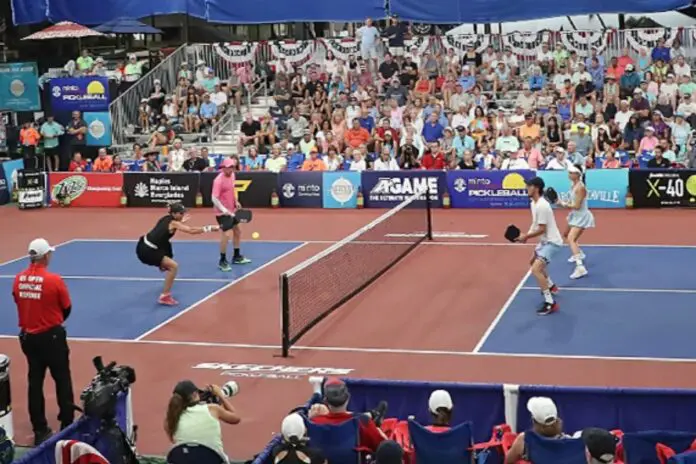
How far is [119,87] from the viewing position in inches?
1374

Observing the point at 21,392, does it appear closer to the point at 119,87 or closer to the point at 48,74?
the point at 119,87

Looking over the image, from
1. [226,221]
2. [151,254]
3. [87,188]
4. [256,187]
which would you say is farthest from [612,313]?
[87,188]

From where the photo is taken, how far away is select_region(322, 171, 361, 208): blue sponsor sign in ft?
86.9

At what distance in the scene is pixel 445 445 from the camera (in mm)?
8797

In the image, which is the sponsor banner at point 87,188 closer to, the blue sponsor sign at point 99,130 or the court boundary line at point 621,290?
the blue sponsor sign at point 99,130

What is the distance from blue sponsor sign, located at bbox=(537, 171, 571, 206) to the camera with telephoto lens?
638 inches

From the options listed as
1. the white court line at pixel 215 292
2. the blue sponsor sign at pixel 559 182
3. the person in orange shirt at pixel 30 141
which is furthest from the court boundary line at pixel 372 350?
the person in orange shirt at pixel 30 141

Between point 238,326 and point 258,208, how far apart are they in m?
11.2

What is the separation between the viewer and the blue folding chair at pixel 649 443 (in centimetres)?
862

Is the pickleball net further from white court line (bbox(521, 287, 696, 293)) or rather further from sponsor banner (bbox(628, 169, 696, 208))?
sponsor banner (bbox(628, 169, 696, 208))

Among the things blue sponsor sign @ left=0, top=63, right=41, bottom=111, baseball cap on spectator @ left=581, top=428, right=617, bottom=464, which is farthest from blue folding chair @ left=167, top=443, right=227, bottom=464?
blue sponsor sign @ left=0, top=63, right=41, bottom=111

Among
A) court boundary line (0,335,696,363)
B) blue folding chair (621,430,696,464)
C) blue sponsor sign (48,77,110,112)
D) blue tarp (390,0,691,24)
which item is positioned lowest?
court boundary line (0,335,696,363)

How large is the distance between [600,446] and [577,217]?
34.1ft

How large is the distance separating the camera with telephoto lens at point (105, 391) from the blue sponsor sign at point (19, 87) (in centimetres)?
2342
